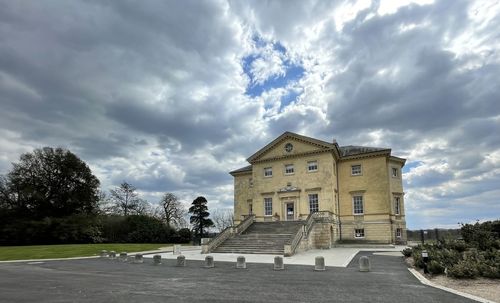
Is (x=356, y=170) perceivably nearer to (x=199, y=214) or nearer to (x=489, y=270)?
(x=489, y=270)

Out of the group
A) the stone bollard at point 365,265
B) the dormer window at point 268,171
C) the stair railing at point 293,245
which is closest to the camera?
the stone bollard at point 365,265

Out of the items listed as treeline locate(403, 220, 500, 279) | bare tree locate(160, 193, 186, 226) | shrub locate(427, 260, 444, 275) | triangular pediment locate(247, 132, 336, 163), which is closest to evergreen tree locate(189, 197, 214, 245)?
bare tree locate(160, 193, 186, 226)

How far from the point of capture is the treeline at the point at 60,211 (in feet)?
160

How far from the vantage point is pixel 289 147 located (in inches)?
1510

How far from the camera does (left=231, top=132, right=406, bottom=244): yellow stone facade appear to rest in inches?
1403

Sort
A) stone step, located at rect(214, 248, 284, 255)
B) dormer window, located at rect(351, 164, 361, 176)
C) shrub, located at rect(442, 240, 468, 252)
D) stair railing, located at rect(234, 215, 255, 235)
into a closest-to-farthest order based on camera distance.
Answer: shrub, located at rect(442, 240, 468, 252)
stone step, located at rect(214, 248, 284, 255)
stair railing, located at rect(234, 215, 255, 235)
dormer window, located at rect(351, 164, 361, 176)

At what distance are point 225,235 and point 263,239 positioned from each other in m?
3.72

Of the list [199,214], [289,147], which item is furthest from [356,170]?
[199,214]

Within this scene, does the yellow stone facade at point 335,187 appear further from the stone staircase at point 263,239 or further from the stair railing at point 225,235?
the stair railing at point 225,235

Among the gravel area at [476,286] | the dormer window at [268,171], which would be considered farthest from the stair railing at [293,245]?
the gravel area at [476,286]

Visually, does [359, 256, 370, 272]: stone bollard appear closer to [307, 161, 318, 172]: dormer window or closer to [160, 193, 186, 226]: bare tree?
[307, 161, 318, 172]: dormer window

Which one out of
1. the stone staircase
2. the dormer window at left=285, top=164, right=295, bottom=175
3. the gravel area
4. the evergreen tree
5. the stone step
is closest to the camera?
the gravel area

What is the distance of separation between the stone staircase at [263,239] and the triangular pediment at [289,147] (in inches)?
299

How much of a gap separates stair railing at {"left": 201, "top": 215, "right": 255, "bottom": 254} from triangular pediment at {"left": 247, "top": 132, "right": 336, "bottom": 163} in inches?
276
